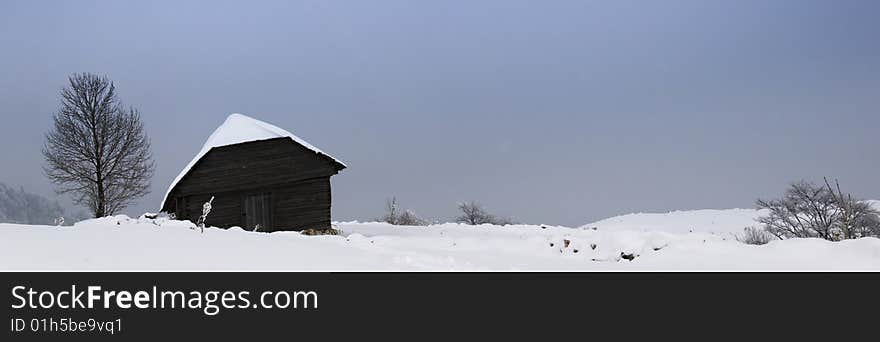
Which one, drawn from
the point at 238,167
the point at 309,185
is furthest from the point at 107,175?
the point at 309,185

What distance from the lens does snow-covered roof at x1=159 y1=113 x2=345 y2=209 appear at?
23.3 m

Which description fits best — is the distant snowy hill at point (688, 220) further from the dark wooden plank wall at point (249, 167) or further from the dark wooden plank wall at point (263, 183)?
the dark wooden plank wall at point (249, 167)

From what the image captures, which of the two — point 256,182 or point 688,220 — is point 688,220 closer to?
point 688,220

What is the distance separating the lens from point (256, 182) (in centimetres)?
2372

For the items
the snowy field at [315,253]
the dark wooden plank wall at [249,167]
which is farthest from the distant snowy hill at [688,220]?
the snowy field at [315,253]

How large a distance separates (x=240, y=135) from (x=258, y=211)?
3.29 meters

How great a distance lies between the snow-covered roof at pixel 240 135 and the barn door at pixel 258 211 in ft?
8.03

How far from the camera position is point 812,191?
28.4 meters

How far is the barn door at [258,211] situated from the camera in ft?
→ 77.8
